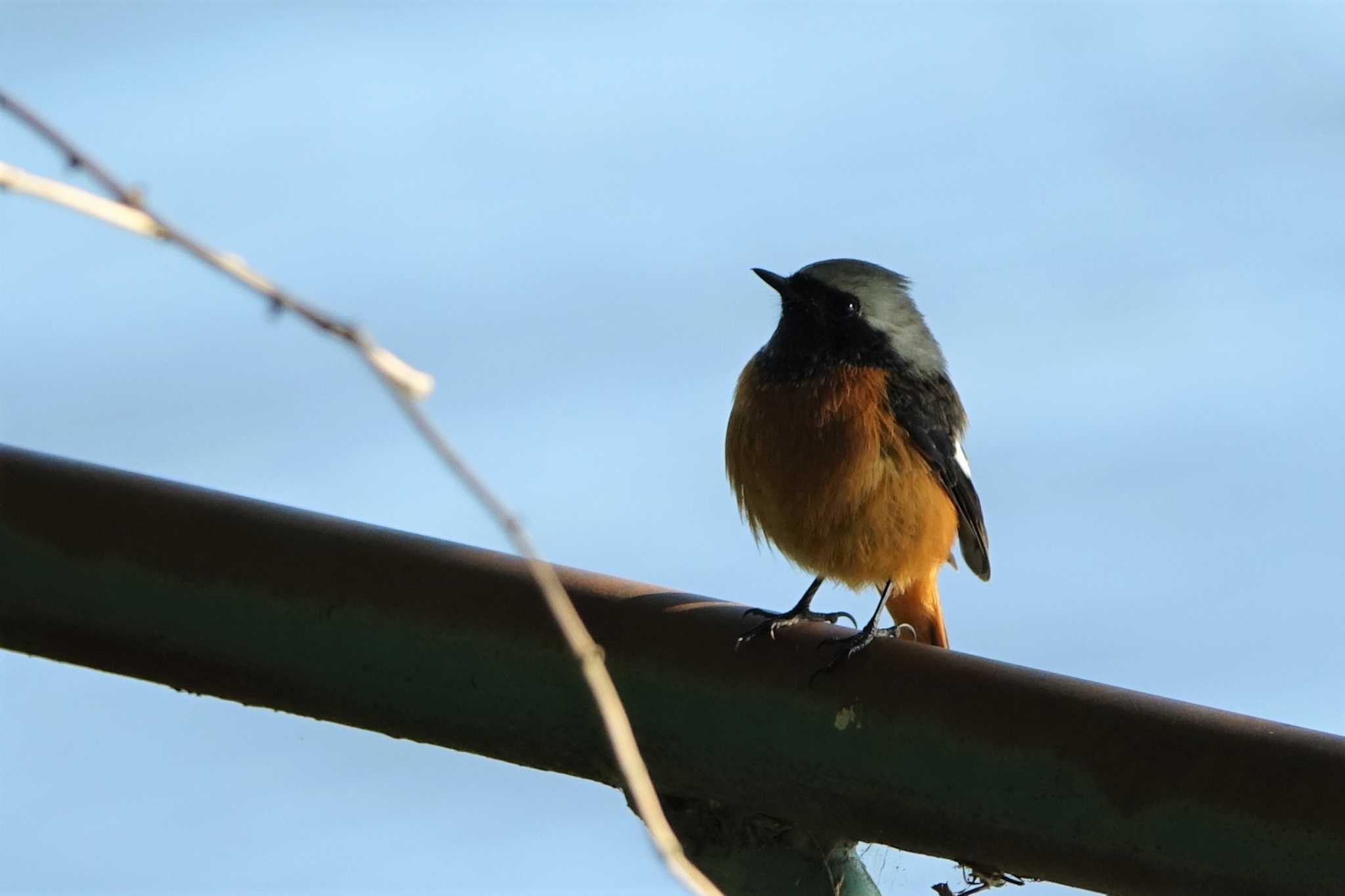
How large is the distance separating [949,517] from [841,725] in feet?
7.91

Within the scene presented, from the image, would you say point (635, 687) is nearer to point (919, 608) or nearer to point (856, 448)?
point (856, 448)

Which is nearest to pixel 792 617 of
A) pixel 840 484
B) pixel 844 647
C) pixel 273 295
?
pixel 840 484

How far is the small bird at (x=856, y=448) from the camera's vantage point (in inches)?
171

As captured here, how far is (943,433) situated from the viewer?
466 centimetres

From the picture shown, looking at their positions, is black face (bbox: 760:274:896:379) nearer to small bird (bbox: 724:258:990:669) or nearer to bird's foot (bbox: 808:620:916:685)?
small bird (bbox: 724:258:990:669)

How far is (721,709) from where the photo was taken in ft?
7.57

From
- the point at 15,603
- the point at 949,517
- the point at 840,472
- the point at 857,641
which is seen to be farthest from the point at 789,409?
the point at 15,603

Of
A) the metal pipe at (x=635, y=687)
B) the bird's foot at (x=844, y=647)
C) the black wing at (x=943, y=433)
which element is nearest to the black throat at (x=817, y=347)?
the black wing at (x=943, y=433)

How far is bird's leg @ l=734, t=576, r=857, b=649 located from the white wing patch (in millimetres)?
573

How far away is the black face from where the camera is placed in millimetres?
4723

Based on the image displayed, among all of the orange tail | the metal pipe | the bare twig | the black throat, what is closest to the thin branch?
the bare twig

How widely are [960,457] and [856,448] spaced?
1.85 feet

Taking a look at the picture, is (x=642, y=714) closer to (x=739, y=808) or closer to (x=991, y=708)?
(x=739, y=808)

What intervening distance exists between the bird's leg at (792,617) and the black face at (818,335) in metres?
0.67
